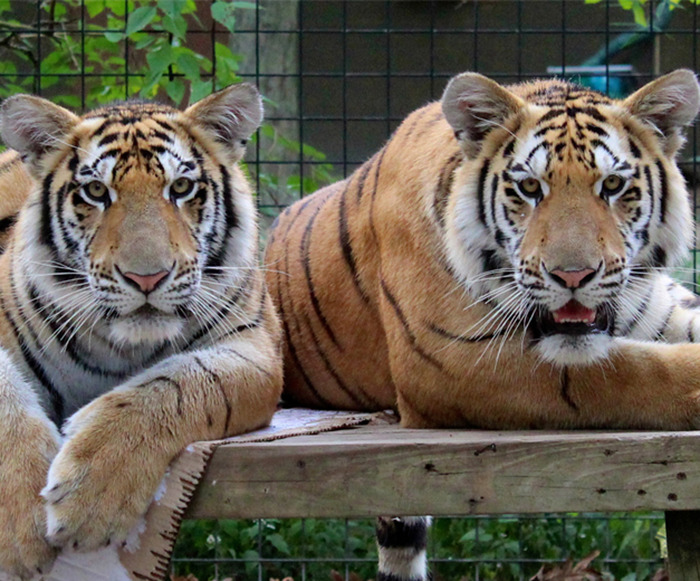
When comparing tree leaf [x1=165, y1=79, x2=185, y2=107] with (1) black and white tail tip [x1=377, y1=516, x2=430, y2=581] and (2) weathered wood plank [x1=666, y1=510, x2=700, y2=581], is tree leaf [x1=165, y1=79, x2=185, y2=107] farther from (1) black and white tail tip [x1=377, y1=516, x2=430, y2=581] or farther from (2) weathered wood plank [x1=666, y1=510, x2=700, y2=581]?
(2) weathered wood plank [x1=666, y1=510, x2=700, y2=581]

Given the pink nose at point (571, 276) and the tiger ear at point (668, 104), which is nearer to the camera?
the pink nose at point (571, 276)

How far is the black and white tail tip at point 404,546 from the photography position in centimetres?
290

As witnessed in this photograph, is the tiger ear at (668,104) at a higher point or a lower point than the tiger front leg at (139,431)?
higher

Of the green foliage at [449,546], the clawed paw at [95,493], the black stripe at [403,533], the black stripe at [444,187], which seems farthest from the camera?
the green foliage at [449,546]

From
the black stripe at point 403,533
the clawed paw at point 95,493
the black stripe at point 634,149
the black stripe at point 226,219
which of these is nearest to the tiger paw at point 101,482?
the clawed paw at point 95,493

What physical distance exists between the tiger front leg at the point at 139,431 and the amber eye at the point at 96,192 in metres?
0.35

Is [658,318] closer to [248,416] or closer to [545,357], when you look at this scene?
[545,357]

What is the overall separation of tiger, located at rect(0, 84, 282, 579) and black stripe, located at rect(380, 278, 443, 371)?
0.89 ft

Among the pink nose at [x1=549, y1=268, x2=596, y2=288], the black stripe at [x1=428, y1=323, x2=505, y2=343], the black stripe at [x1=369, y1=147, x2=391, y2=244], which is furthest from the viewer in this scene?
the black stripe at [x1=369, y1=147, x2=391, y2=244]

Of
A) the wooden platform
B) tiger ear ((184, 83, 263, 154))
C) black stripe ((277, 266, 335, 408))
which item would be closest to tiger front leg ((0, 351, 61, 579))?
the wooden platform

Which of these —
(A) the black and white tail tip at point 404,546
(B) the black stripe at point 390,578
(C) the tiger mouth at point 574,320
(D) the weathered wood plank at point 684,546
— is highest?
(C) the tiger mouth at point 574,320

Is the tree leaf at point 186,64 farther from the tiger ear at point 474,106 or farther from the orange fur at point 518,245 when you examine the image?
the tiger ear at point 474,106

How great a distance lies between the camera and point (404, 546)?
291 centimetres

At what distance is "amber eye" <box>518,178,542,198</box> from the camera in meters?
2.02
